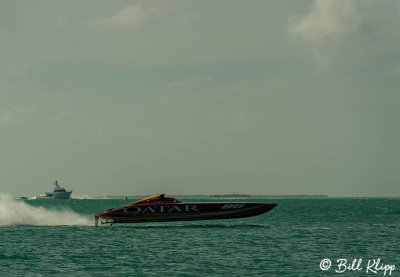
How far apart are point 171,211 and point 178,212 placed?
65 centimetres

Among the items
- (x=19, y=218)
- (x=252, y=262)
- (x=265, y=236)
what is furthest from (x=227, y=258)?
(x=19, y=218)

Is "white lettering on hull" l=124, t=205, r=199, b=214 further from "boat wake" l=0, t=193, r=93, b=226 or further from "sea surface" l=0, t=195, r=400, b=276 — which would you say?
"boat wake" l=0, t=193, r=93, b=226

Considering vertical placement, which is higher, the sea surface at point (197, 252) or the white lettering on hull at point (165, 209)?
the white lettering on hull at point (165, 209)

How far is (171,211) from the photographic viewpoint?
4775cm

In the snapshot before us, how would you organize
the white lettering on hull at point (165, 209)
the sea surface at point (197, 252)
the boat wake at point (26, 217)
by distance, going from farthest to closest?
the boat wake at point (26, 217) < the white lettering on hull at point (165, 209) < the sea surface at point (197, 252)

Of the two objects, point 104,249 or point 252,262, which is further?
point 104,249

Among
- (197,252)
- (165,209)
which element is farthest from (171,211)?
(197,252)

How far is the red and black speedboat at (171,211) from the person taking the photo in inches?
1882

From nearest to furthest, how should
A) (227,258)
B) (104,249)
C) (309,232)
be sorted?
(227,258)
(104,249)
(309,232)

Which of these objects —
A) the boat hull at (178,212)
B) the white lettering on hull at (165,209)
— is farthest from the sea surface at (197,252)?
the white lettering on hull at (165,209)

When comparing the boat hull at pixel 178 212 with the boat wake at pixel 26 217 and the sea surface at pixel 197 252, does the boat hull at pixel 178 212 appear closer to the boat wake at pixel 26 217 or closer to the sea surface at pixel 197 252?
the sea surface at pixel 197 252

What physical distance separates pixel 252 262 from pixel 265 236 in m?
12.7

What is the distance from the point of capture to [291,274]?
1019 inches

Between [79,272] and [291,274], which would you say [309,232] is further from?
[79,272]
